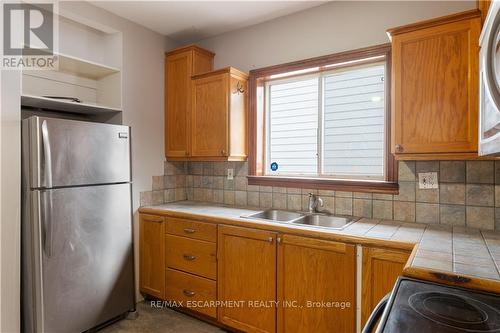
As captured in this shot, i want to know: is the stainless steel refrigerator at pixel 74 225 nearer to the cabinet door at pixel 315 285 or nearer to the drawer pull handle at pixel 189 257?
the drawer pull handle at pixel 189 257

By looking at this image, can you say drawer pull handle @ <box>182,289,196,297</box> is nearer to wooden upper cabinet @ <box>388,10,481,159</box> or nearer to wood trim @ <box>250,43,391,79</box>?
wooden upper cabinet @ <box>388,10,481,159</box>

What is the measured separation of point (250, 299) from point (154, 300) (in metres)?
1.13

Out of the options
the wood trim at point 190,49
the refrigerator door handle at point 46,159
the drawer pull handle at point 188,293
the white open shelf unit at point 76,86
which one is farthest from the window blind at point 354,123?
the refrigerator door handle at point 46,159

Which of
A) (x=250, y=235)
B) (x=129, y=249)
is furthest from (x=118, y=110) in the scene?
(x=250, y=235)

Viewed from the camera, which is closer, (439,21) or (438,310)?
(438,310)

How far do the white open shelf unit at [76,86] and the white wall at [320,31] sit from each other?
1043 millimetres

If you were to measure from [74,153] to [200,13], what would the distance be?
154cm

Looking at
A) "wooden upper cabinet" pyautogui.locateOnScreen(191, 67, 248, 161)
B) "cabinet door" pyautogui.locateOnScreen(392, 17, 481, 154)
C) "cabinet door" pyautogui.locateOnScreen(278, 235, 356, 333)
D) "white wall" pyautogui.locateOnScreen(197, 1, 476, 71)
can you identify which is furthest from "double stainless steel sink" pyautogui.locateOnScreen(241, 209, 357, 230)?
"white wall" pyautogui.locateOnScreen(197, 1, 476, 71)

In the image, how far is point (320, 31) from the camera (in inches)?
92.5

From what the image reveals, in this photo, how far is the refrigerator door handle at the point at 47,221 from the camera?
1.78 metres

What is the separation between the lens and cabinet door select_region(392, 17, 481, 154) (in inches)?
61.3

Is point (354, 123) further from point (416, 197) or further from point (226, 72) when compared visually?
point (226, 72)

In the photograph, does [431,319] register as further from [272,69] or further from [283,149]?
[272,69]

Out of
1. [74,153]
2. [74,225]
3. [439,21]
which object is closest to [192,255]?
[74,225]
